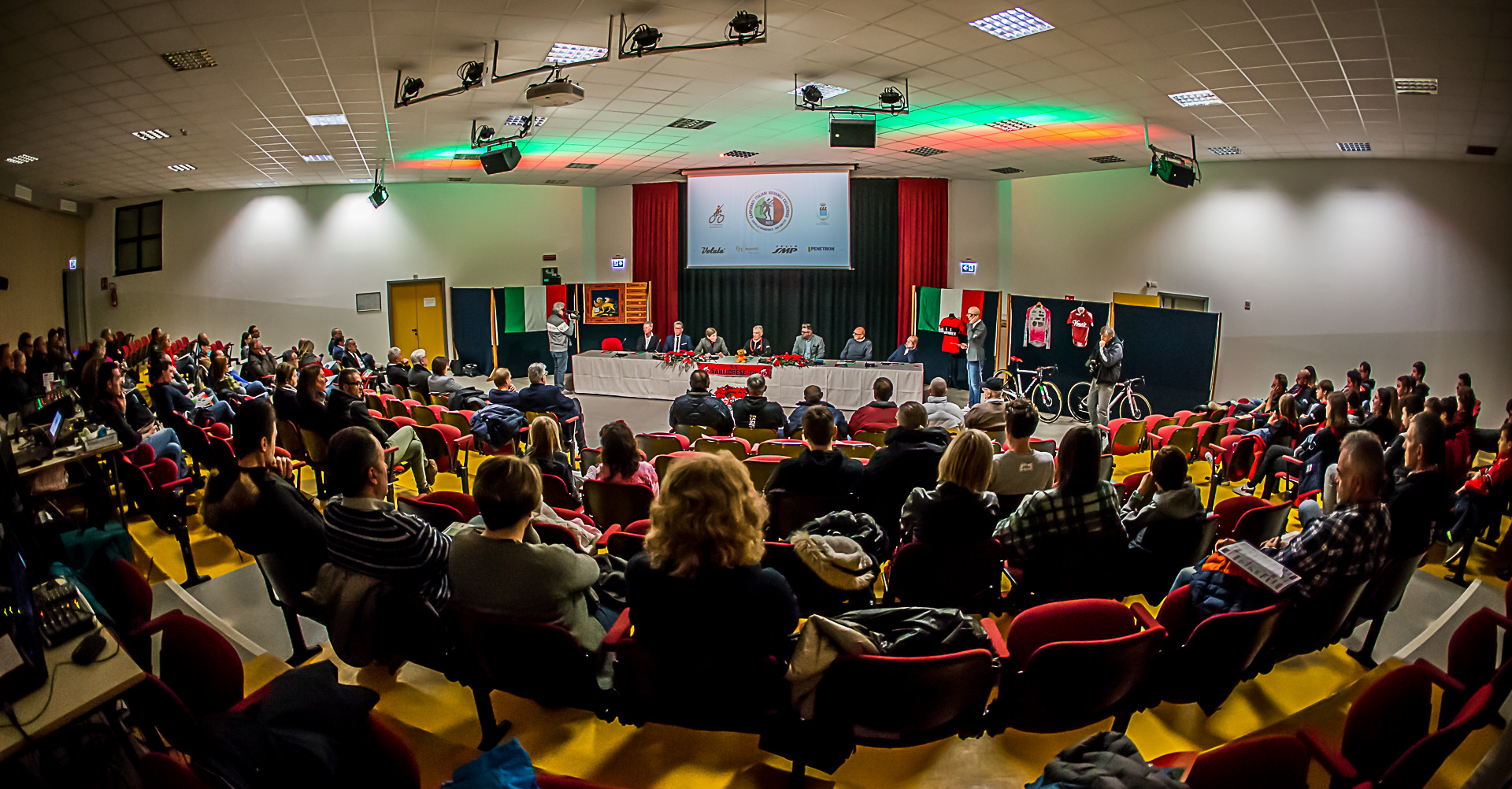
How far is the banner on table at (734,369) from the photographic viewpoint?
34.9 ft

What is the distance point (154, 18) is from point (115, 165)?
313 inches

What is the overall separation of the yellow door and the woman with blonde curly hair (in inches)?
532

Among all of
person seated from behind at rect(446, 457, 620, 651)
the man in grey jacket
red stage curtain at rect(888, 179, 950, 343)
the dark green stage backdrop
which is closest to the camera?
person seated from behind at rect(446, 457, 620, 651)

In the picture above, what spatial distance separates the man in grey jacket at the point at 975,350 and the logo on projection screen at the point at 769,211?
3649 millimetres

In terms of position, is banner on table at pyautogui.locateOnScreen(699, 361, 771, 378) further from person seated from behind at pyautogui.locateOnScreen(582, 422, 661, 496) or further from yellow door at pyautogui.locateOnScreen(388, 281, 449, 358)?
person seated from behind at pyautogui.locateOnScreen(582, 422, 661, 496)

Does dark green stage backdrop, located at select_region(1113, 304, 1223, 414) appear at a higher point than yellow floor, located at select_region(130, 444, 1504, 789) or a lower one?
higher

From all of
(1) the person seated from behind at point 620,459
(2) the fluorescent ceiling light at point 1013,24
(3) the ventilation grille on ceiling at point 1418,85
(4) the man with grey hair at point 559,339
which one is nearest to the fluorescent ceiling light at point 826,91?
(2) the fluorescent ceiling light at point 1013,24

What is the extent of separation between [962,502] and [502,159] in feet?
24.0

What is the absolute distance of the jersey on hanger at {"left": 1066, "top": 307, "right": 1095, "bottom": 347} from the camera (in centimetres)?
1094

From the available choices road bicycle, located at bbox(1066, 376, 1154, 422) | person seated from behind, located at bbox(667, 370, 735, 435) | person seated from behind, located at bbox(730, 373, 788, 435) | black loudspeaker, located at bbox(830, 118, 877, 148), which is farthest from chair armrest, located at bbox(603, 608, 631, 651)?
road bicycle, located at bbox(1066, 376, 1154, 422)

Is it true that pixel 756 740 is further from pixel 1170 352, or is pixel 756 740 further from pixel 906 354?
pixel 1170 352

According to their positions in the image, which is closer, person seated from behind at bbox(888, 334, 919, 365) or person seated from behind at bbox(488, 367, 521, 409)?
person seated from behind at bbox(488, 367, 521, 409)

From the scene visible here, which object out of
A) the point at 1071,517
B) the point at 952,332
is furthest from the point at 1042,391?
the point at 1071,517

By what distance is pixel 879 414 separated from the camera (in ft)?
21.8
